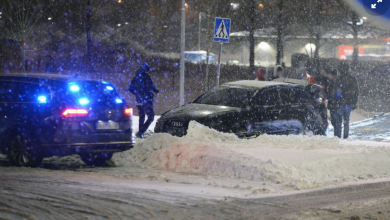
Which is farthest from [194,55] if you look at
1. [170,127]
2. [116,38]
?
[170,127]

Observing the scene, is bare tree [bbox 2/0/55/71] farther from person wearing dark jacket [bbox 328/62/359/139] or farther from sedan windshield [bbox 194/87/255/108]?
person wearing dark jacket [bbox 328/62/359/139]

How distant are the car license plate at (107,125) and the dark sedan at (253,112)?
240 centimetres

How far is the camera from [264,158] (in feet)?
29.6

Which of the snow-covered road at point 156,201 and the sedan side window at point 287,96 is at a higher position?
the sedan side window at point 287,96

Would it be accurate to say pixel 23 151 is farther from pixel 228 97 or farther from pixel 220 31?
pixel 220 31

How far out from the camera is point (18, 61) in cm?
3512

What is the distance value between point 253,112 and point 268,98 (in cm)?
77

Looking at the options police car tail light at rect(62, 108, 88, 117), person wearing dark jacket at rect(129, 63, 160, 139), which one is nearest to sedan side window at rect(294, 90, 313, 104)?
person wearing dark jacket at rect(129, 63, 160, 139)

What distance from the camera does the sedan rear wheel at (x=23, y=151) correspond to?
8891mm

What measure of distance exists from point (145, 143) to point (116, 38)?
135ft

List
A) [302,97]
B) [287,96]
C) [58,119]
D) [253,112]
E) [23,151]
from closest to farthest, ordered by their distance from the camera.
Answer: [58,119] → [23,151] → [253,112] → [287,96] → [302,97]

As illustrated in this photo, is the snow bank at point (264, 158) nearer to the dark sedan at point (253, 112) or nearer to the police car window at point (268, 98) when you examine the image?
the dark sedan at point (253, 112)

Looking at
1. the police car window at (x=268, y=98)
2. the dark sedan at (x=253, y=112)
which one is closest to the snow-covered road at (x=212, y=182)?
the dark sedan at (x=253, y=112)

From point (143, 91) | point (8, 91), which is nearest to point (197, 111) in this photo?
point (143, 91)
